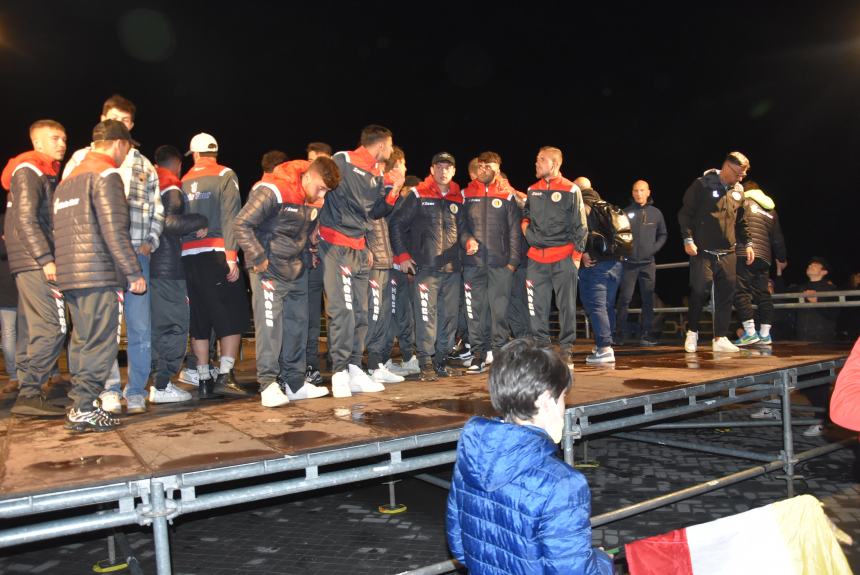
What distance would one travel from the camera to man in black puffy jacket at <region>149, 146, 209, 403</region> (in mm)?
4887

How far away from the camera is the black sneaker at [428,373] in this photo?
18.3ft

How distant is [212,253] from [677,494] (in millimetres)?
3987

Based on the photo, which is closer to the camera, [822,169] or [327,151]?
[327,151]

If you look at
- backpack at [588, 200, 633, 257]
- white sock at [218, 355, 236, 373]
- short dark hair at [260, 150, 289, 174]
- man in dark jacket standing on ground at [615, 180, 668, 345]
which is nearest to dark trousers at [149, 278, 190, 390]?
white sock at [218, 355, 236, 373]

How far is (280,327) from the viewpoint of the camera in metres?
4.59

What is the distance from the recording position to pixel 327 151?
625cm

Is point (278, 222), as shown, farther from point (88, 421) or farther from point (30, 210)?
point (88, 421)

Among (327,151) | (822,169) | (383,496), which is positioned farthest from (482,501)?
(822,169)

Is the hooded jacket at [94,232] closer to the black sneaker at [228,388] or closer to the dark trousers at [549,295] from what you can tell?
the black sneaker at [228,388]

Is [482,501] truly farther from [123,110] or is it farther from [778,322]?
[778,322]

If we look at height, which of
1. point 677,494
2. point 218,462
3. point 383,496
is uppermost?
point 218,462

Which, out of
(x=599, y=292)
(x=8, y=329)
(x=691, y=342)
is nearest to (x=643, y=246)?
(x=691, y=342)

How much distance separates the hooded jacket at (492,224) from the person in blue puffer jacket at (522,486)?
4308 mm

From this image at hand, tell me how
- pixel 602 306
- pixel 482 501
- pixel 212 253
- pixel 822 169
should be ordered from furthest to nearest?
pixel 822 169
pixel 602 306
pixel 212 253
pixel 482 501
